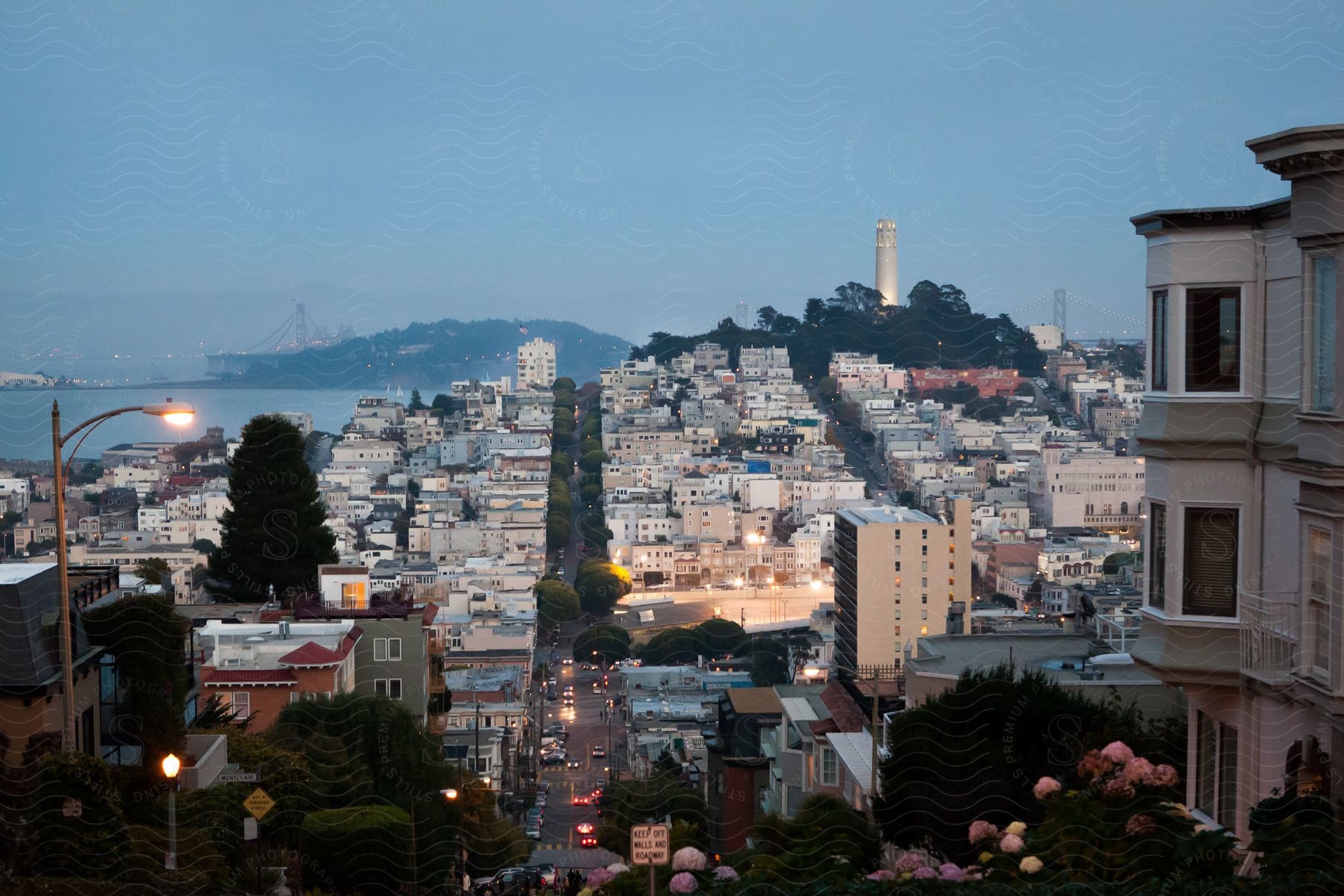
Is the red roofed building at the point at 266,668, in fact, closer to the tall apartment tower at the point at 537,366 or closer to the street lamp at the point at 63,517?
the street lamp at the point at 63,517

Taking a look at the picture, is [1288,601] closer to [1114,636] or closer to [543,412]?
[1114,636]

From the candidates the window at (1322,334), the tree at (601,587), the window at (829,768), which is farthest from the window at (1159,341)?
the tree at (601,587)

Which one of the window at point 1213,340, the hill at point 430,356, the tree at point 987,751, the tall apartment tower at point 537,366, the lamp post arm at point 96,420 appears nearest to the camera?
the window at point 1213,340

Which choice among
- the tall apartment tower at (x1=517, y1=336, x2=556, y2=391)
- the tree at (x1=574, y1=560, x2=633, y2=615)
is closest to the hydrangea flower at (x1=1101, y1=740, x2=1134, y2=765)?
the tree at (x1=574, y1=560, x2=633, y2=615)

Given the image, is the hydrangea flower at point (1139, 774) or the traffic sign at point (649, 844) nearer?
the traffic sign at point (649, 844)

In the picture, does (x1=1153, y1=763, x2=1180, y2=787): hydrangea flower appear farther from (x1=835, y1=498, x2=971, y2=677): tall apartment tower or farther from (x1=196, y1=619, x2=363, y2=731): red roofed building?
(x1=835, y1=498, x2=971, y2=677): tall apartment tower

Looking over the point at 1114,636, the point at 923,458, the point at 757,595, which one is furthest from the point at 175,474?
the point at 1114,636

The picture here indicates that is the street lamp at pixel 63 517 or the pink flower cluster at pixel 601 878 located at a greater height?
the street lamp at pixel 63 517
